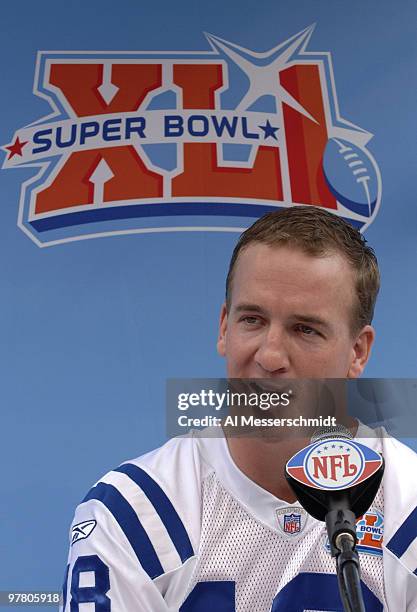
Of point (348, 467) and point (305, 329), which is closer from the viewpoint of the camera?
point (348, 467)

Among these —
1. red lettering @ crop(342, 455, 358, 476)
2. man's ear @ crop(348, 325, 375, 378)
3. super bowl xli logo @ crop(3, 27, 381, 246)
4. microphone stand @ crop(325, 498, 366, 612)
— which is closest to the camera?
microphone stand @ crop(325, 498, 366, 612)

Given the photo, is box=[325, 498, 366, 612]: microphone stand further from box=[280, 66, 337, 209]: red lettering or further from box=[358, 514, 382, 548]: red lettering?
box=[280, 66, 337, 209]: red lettering

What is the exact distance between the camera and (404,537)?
4.10 ft

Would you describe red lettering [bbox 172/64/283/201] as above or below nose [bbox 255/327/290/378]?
above

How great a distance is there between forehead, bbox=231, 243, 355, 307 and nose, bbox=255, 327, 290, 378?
67mm

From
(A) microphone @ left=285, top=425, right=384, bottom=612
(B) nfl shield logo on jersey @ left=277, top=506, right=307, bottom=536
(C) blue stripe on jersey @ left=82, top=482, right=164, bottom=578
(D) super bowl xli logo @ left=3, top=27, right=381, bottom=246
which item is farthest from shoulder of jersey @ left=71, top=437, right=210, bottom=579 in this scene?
(D) super bowl xli logo @ left=3, top=27, right=381, bottom=246

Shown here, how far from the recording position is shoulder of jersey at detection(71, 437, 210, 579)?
1216 millimetres

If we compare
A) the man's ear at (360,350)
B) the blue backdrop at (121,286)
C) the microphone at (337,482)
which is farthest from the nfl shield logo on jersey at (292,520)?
the blue backdrop at (121,286)

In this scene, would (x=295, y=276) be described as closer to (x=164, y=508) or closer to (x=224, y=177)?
(x=164, y=508)

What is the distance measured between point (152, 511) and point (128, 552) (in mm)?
74

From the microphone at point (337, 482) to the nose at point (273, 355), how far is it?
33 centimetres

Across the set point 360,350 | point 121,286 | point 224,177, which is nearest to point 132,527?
point 360,350

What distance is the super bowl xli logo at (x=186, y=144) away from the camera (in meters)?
1.98

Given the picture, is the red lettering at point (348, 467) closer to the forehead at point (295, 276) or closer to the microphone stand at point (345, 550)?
the microphone stand at point (345, 550)
